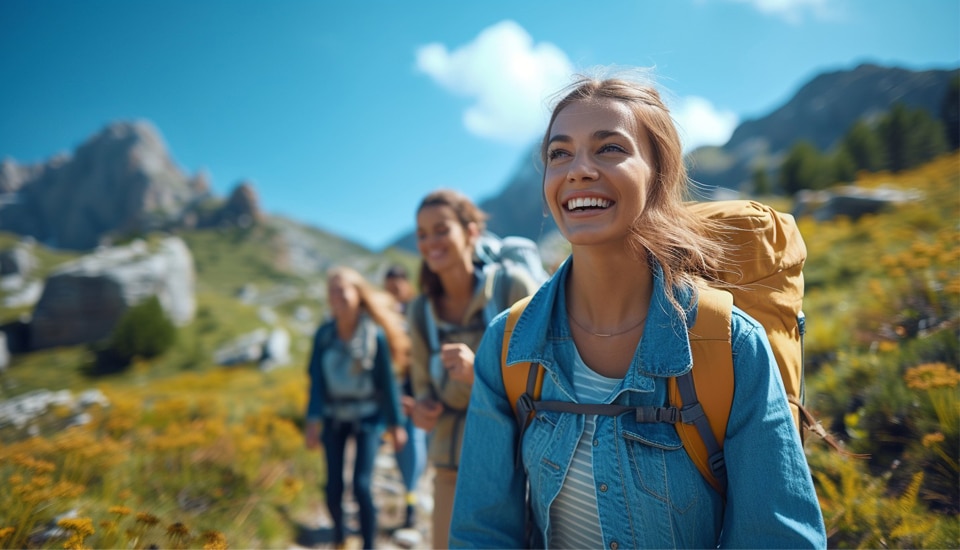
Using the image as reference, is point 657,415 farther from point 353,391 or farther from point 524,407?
point 353,391

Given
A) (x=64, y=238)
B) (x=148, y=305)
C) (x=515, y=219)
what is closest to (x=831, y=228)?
(x=148, y=305)

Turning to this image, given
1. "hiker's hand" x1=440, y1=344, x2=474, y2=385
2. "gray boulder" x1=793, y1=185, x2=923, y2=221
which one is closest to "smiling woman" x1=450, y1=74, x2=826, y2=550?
"hiker's hand" x1=440, y1=344, x2=474, y2=385

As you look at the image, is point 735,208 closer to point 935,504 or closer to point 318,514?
A: point 935,504

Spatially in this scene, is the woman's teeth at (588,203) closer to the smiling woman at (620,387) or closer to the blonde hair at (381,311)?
the smiling woman at (620,387)

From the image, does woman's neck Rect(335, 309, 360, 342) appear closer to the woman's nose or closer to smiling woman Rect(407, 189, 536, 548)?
smiling woman Rect(407, 189, 536, 548)

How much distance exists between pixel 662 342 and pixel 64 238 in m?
139

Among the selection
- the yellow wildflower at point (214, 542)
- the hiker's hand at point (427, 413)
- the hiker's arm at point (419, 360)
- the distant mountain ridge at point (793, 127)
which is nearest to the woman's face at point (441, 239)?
the hiker's arm at point (419, 360)

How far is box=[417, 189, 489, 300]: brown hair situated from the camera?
10.1ft

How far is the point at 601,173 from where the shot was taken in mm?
1456

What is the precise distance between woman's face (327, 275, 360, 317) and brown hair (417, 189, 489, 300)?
1700 millimetres

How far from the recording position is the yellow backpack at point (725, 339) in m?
1.29

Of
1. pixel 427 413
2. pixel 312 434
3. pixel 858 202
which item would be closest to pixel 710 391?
pixel 427 413

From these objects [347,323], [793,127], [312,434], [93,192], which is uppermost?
[793,127]

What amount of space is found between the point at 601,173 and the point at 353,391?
141 inches
